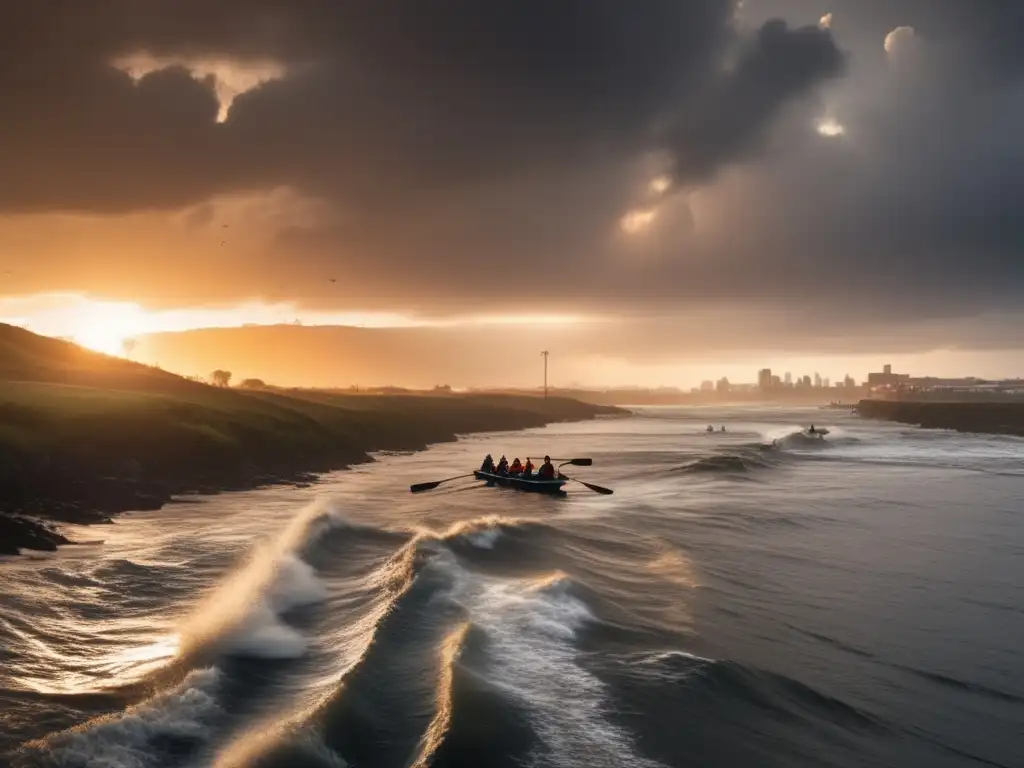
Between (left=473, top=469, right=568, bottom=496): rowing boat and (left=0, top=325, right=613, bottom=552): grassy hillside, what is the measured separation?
56.3ft

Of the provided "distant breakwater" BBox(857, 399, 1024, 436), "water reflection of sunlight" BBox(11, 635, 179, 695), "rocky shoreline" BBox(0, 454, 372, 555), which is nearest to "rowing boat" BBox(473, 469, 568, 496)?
"rocky shoreline" BBox(0, 454, 372, 555)

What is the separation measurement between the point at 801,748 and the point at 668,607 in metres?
9.47

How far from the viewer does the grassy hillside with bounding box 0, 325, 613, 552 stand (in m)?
41.7

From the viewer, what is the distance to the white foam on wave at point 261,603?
64.3 ft

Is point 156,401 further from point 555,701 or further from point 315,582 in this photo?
point 555,701

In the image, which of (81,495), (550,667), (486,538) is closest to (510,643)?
(550,667)

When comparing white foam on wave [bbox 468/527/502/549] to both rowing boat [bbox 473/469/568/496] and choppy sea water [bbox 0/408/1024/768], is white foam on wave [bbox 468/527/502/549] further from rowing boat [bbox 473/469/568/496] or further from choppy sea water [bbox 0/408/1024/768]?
rowing boat [bbox 473/469/568/496]

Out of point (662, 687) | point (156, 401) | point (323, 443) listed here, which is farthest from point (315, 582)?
point (323, 443)

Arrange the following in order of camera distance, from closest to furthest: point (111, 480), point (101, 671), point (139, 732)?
point (139, 732) < point (101, 671) < point (111, 480)

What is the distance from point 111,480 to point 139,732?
3598 centimetres

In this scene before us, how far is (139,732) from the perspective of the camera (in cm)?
1394

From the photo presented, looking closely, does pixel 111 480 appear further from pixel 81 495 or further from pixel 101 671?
pixel 101 671

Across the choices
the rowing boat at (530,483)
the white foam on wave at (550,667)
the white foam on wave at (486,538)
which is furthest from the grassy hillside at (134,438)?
the white foam on wave at (550,667)

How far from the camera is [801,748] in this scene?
1474 centimetres
